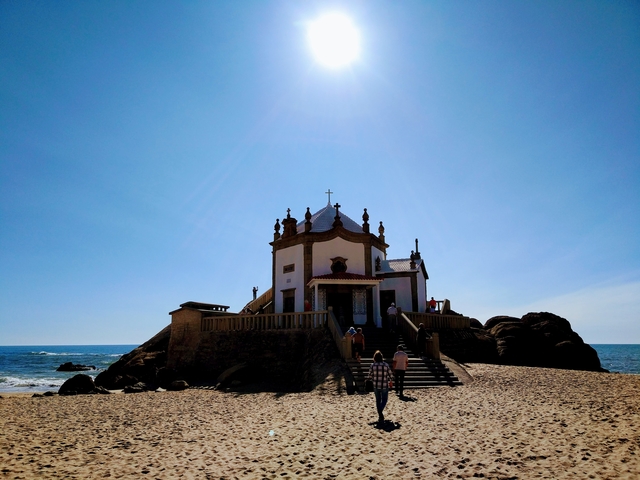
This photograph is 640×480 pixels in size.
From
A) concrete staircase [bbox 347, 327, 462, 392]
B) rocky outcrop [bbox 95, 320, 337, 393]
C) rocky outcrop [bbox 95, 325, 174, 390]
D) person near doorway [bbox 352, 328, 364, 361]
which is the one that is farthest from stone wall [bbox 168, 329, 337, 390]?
concrete staircase [bbox 347, 327, 462, 392]

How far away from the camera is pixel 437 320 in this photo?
26797 mm

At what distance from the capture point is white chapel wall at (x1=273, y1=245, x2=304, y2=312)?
87.0ft

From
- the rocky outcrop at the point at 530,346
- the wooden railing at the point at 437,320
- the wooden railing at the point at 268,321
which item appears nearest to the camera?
the wooden railing at the point at 268,321

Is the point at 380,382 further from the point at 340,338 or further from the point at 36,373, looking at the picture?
the point at 36,373

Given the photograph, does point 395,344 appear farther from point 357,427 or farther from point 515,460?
point 515,460

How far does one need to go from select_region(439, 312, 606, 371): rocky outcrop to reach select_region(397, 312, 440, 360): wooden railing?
22.5ft

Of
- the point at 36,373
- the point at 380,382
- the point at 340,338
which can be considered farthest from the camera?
the point at 36,373

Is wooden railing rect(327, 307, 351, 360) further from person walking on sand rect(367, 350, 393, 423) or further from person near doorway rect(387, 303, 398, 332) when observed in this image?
person walking on sand rect(367, 350, 393, 423)

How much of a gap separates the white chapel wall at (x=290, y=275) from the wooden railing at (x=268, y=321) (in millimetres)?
3224

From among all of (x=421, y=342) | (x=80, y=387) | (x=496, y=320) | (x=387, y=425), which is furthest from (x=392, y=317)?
(x=496, y=320)

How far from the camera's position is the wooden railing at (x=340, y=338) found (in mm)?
17906

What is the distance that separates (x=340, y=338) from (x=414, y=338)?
13.3ft

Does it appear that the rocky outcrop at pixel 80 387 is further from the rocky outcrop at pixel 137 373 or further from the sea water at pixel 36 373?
the sea water at pixel 36 373

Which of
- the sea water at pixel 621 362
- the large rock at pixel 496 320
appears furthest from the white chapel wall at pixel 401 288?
the sea water at pixel 621 362
